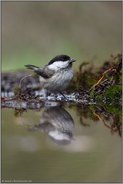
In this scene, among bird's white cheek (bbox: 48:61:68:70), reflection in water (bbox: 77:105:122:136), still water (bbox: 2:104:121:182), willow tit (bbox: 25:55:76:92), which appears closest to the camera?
still water (bbox: 2:104:121:182)

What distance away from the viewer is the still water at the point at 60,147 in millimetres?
3023

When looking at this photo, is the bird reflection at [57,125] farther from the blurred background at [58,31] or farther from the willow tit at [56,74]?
the blurred background at [58,31]

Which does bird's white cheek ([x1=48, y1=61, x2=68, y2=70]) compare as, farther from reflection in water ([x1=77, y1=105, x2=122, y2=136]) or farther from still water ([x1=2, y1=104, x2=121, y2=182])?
still water ([x1=2, y1=104, x2=121, y2=182])

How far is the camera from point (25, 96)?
5.54 meters

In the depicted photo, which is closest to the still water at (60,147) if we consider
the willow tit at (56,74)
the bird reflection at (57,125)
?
the bird reflection at (57,125)

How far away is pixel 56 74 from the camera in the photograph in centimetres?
614

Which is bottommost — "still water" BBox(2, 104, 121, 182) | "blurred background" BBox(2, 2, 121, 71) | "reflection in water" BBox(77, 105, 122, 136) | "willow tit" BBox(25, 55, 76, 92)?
"still water" BBox(2, 104, 121, 182)

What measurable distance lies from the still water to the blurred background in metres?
5.89

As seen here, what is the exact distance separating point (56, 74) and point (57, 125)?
204 cm

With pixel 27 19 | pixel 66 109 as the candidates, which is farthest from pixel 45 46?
pixel 66 109

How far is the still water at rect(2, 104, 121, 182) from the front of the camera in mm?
3023

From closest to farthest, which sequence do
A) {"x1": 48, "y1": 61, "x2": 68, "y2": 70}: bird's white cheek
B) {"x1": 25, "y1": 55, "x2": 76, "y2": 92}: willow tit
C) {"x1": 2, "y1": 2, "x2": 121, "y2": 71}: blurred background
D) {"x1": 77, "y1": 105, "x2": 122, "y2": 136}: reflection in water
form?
1. {"x1": 77, "y1": 105, "x2": 122, "y2": 136}: reflection in water
2. {"x1": 25, "y1": 55, "x2": 76, "y2": 92}: willow tit
3. {"x1": 48, "y1": 61, "x2": 68, "y2": 70}: bird's white cheek
4. {"x1": 2, "y1": 2, "x2": 121, "y2": 71}: blurred background

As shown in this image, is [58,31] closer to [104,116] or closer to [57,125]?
[104,116]

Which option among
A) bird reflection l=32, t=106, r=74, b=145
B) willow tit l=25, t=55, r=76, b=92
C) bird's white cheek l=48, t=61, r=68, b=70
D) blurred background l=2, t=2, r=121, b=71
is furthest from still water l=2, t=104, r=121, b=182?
blurred background l=2, t=2, r=121, b=71
